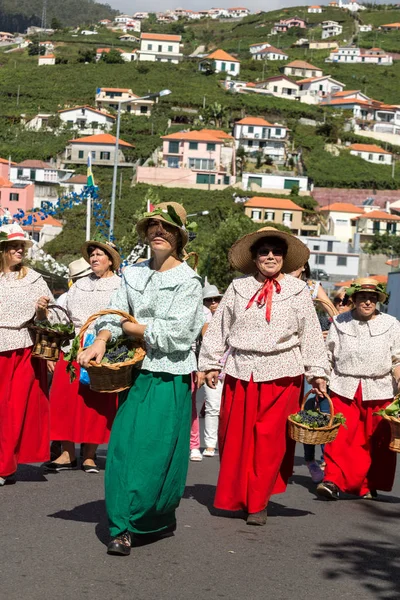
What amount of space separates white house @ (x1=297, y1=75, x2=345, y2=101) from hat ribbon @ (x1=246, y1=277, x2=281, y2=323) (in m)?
148

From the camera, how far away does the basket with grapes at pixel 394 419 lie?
8891 mm

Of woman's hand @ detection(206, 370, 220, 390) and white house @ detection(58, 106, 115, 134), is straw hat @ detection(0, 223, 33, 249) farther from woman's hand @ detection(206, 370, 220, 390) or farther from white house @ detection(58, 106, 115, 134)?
white house @ detection(58, 106, 115, 134)

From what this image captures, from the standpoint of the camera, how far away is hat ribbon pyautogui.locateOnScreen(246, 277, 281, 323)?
26.9 feet

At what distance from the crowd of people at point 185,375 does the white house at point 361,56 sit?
181 m

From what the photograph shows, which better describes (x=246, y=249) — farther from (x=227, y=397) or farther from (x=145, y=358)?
(x=145, y=358)

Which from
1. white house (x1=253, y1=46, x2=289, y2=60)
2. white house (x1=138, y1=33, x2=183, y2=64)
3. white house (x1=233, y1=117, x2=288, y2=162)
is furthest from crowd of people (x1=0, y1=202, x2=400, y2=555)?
white house (x1=253, y1=46, x2=289, y2=60)

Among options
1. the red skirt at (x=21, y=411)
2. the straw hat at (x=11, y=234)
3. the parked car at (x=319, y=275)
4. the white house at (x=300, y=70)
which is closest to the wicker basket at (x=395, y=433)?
the red skirt at (x=21, y=411)

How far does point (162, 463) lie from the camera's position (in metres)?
7.07

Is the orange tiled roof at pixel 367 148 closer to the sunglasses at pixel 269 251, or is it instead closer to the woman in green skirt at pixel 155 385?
the sunglasses at pixel 269 251

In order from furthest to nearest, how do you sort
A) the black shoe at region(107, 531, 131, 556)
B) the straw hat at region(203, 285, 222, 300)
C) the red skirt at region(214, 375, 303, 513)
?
the straw hat at region(203, 285, 222, 300), the red skirt at region(214, 375, 303, 513), the black shoe at region(107, 531, 131, 556)

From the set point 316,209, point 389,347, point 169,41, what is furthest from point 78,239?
point 169,41

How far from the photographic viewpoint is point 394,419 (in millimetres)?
8867

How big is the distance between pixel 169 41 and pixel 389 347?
563ft

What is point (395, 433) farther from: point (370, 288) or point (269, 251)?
point (269, 251)
